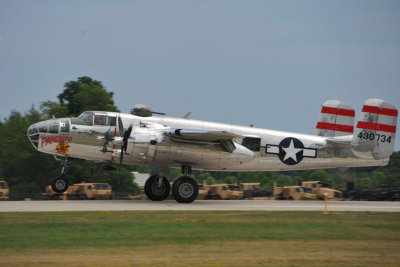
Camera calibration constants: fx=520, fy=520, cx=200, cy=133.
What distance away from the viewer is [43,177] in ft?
132

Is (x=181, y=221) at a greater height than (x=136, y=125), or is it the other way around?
(x=136, y=125)

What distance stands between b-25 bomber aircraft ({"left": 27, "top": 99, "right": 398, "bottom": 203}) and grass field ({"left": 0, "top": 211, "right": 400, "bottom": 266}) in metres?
3.92

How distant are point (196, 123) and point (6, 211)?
372 inches

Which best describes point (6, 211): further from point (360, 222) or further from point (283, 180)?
point (283, 180)

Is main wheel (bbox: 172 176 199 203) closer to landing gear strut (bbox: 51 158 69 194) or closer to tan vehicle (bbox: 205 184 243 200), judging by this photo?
landing gear strut (bbox: 51 158 69 194)

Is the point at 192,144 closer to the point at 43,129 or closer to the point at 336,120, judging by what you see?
the point at 43,129

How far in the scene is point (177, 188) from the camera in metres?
23.1

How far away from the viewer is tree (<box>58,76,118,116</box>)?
157 feet

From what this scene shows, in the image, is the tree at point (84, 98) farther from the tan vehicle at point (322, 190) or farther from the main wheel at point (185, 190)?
the main wheel at point (185, 190)

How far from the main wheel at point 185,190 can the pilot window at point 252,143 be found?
135 inches

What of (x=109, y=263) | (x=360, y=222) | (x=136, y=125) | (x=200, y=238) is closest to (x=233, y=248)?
(x=200, y=238)

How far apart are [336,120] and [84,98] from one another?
28346 mm

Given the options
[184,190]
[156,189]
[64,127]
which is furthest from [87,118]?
[184,190]

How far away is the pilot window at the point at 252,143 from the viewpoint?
81.6 ft
